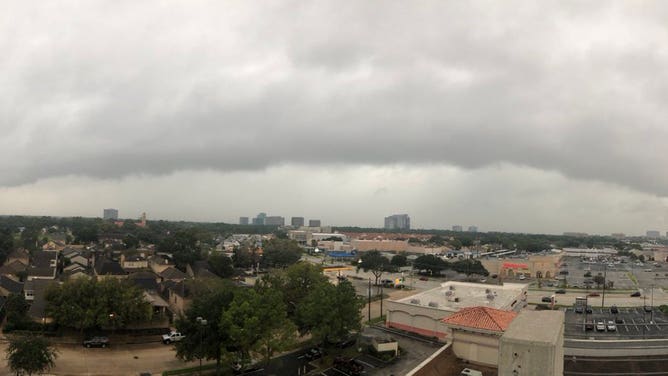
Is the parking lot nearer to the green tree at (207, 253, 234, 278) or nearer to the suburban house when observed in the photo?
the green tree at (207, 253, 234, 278)

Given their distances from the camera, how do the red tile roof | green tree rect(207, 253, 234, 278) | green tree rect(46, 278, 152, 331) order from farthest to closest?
green tree rect(207, 253, 234, 278), green tree rect(46, 278, 152, 331), the red tile roof

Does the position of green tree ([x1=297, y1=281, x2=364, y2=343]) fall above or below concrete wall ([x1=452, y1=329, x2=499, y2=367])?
above

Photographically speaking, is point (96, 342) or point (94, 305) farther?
point (94, 305)

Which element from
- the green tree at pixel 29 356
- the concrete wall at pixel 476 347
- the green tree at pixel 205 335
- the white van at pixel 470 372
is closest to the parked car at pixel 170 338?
the green tree at pixel 205 335

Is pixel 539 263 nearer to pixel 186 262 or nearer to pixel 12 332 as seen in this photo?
pixel 186 262

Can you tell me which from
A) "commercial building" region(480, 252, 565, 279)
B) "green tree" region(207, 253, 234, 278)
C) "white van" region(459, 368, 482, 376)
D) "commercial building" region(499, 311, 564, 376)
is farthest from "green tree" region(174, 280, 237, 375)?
"commercial building" region(480, 252, 565, 279)

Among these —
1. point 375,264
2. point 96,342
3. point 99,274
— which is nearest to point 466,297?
point 96,342

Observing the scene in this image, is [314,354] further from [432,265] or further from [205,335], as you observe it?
[432,265]
